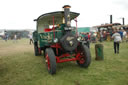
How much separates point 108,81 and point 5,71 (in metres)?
3.75

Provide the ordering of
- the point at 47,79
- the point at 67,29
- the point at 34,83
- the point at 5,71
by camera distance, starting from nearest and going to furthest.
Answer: the point at 34,83
the point at 47,79
the point at 67,29
the point at 5,71

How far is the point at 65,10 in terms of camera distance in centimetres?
450

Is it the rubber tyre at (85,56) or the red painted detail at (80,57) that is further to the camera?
the red painted detail at (80,57)

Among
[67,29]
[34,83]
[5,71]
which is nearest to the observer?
[34,83]

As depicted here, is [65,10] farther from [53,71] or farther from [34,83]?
[34,83]

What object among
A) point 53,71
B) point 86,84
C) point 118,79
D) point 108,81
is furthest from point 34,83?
point 118,79

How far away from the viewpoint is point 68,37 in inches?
173

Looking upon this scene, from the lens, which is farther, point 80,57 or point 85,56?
point 80,57

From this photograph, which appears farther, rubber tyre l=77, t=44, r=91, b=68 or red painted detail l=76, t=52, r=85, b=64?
red painted detail l=76, t=52, r=85, b=64

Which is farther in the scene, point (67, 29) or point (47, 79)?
point (67, 29)

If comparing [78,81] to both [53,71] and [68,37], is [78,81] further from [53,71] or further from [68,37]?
[68,37]

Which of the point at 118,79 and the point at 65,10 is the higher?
the point at 65,10

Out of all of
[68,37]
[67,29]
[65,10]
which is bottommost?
[68,37]

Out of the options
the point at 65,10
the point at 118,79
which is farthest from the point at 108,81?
the point at 65,10
